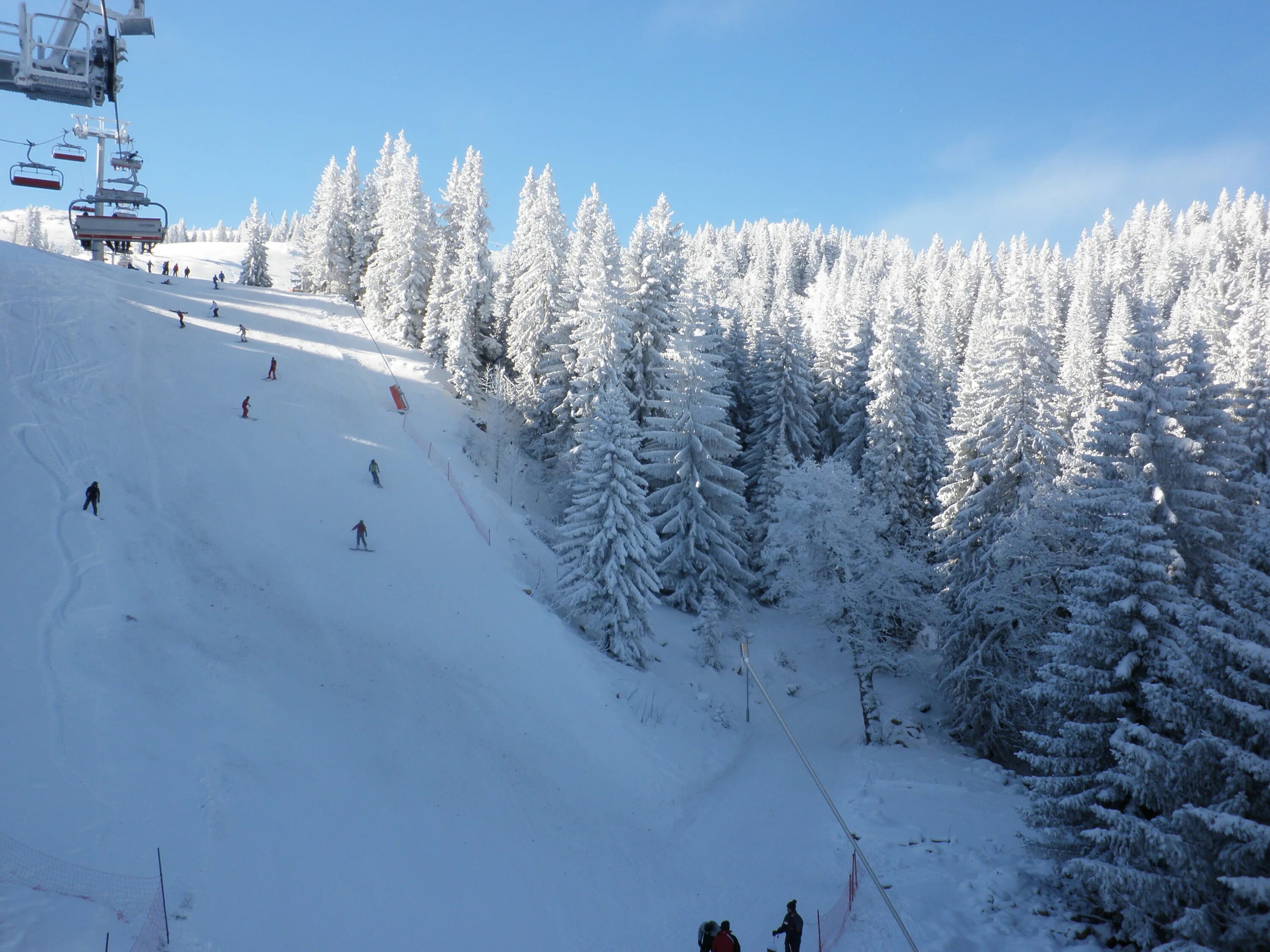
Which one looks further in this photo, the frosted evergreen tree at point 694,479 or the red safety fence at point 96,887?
the frosted evergreen tree at point 694,479

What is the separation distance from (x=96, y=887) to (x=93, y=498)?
52.4 ft

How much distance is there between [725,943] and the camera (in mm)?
10906

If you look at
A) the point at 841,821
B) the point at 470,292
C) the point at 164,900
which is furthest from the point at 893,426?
the point at 164,900

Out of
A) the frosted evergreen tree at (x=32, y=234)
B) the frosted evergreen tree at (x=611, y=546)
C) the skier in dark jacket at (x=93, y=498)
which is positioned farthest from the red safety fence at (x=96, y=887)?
the frosted evergreen tree at (x=32, y=234)

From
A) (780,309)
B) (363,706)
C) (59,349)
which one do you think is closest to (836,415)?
(780,309)

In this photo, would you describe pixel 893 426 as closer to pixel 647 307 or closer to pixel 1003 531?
pixel 1003 531

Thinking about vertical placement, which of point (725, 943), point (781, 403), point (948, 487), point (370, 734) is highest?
point (781, 403)

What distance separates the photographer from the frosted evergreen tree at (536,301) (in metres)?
46.4

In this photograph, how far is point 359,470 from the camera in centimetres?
3400

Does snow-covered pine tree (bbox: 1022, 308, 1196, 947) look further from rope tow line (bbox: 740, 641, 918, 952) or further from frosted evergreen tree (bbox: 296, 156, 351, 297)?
frosted evergreen tree (bbox: 296, 156, 351, 297)

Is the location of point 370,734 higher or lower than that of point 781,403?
lower

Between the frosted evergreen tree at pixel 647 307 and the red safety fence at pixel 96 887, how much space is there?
107ft

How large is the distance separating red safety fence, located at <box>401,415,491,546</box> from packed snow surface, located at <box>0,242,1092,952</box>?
28.6 inches

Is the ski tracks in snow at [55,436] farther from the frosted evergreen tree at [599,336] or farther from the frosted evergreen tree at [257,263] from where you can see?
the frosted evergreen tree at [257,263]
